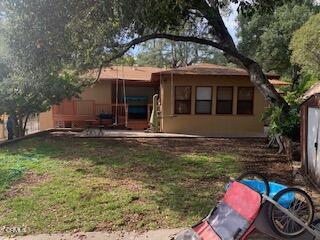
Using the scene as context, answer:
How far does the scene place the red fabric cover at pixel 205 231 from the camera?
485 centimetres

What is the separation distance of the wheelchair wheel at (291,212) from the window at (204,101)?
538 inches

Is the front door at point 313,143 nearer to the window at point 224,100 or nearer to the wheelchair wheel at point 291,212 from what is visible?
the wheelchair wheel at point 291,212

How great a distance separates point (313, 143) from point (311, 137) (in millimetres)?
218

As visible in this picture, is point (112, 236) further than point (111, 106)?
No

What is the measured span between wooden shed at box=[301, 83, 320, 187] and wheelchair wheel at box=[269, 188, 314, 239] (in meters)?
3.11

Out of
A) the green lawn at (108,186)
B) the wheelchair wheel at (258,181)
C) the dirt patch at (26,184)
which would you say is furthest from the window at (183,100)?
the wheelchair wheel at (258,181)

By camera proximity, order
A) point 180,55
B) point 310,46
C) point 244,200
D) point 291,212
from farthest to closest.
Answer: point 180,55, point 310,46, point 291,212, point 244,200

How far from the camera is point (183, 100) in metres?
18.7

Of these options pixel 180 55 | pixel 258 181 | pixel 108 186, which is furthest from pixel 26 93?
pixel 180 55

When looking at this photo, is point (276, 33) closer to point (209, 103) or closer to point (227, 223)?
point (209, 103)

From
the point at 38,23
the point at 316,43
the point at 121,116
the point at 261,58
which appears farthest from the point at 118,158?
the point at 261,58

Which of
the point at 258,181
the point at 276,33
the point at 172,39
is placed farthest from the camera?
the point at 276,33

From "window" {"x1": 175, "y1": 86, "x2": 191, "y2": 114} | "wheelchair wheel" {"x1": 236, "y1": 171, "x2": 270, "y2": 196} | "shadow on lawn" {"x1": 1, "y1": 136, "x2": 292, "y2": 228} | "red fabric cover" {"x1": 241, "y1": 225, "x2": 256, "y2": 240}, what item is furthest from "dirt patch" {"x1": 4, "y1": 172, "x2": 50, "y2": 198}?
"window" {"x1": 175, "y1": 86, "x2": 191, "y2": 114}

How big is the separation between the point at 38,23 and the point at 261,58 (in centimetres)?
2752
